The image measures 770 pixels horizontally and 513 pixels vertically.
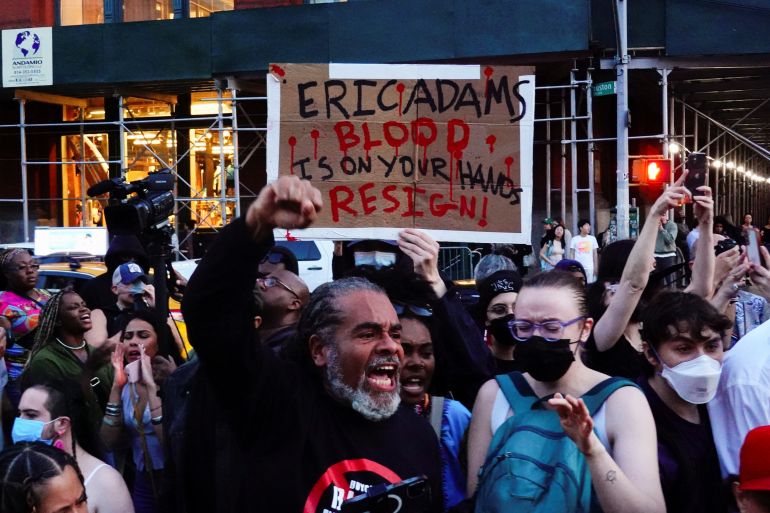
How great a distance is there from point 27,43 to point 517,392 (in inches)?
739

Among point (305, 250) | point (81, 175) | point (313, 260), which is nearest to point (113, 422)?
point (313, 260)

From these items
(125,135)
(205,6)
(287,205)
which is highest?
(205,6)

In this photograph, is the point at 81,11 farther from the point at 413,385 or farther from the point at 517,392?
the point at 517,392

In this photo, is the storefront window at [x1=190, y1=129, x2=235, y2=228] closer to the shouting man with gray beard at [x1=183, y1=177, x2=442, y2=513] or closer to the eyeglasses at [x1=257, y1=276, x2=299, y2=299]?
→ the eyeglasses at [x1=257, y1=276, x2=299, y2=299]

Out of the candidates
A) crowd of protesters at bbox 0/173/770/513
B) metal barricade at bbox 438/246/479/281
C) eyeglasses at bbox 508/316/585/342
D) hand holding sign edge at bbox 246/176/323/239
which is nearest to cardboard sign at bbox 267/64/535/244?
crowd of protesters at bbox 0/173/770/513

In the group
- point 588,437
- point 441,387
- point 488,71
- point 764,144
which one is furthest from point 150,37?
point 764,144

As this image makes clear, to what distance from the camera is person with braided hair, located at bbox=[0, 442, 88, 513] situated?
341 centimetres

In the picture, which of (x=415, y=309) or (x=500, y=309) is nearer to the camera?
(x=415, y=309)

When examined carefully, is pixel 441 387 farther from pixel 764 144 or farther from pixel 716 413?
pixel 764 144

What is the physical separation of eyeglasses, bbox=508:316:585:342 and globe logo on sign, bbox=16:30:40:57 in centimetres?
1852

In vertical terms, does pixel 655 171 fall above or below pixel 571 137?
below

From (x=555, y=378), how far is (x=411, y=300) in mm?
930

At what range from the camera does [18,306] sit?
729 centimetres

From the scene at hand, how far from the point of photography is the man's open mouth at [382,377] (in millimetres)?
2869
